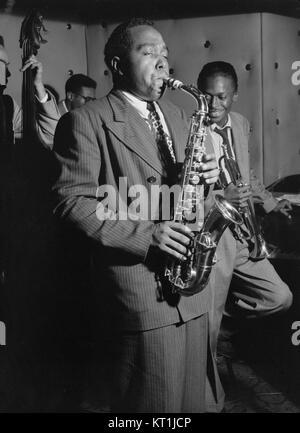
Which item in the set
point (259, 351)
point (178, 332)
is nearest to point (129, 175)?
point (178, 332)

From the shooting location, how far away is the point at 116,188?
74.1 inches

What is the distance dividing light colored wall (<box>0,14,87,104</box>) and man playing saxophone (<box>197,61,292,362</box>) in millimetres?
1208

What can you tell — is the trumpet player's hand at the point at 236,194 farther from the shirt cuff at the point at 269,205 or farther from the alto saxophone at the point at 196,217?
the shirt cuff at the point at 269,205

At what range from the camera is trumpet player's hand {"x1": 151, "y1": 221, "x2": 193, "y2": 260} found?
1774 mm

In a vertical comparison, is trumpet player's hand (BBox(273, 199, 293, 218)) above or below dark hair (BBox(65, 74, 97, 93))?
below

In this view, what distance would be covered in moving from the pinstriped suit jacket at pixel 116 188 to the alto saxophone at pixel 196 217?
89 mm

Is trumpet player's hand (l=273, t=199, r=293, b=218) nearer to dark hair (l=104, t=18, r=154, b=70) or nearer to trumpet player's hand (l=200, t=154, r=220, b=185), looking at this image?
trumpet player's hand (l=200, t=154, r=220, b=185)

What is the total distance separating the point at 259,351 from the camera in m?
3.63

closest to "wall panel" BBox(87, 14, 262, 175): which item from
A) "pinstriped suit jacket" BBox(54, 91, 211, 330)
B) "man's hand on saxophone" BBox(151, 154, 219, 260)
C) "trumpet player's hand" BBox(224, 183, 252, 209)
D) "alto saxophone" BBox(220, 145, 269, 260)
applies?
"alto saxophone" BBox(220, 145, 269, 260)

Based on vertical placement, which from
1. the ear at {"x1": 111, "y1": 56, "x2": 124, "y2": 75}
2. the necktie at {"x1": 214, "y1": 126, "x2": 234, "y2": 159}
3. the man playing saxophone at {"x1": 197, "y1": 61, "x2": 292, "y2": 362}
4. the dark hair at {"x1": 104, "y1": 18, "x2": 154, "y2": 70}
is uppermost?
the dark hair at {"x1": 104, "y1": 18, "x2": 154, "y2": 70}

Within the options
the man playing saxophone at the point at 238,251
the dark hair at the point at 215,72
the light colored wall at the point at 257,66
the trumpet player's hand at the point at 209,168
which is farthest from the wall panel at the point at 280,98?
the trumpet player's hand at the point at 209,168

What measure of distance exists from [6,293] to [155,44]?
166 cm

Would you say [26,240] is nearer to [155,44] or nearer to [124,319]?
[124,319]

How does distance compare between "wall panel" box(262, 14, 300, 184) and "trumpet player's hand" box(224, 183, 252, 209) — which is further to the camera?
"wall panel" box(262, 14, 300, 184)
